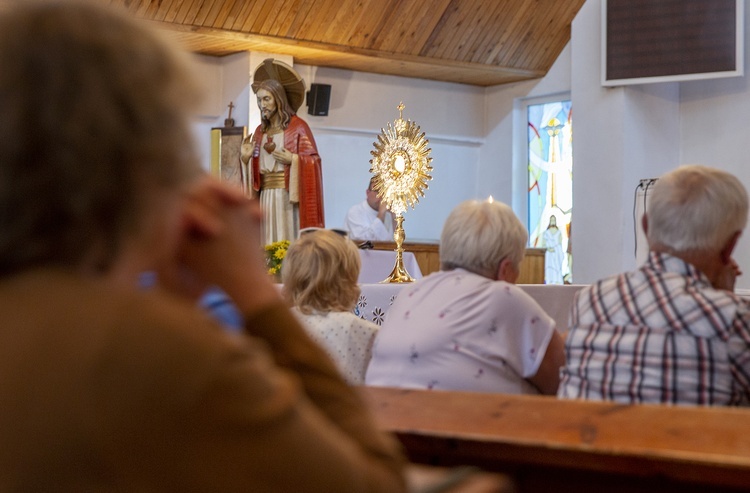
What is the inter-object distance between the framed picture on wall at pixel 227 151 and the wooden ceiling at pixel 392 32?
0.84 m

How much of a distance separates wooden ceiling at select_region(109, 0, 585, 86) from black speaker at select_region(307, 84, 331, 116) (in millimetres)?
280

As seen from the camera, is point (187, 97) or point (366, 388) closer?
point (187, 97)

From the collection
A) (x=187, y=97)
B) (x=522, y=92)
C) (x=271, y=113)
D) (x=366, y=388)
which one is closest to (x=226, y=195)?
(x=187, y=97)

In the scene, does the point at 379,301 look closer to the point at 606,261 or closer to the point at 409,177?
the point at 409,177

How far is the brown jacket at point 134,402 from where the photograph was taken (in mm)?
808

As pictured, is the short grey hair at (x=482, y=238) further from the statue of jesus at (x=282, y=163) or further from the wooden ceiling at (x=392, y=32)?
the wooden ceiling at (x=392, y=32)

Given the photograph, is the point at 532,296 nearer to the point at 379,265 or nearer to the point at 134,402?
the point at 379,265

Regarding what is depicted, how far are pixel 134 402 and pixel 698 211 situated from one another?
1.95 metres

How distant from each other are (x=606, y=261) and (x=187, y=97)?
10.2m

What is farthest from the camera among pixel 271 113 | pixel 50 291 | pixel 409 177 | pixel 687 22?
pixel 687 22

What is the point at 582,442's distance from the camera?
5.03 feet

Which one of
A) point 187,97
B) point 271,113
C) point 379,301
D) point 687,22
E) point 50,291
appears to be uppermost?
point 687,22

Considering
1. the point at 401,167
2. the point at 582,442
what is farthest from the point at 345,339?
the point at 401,167

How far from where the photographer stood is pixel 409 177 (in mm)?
7043
